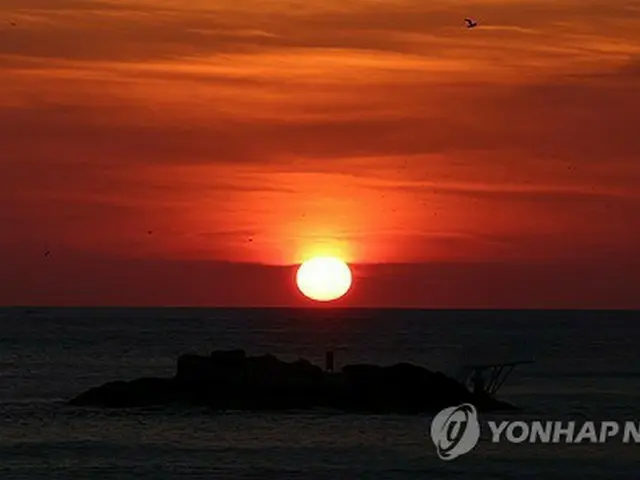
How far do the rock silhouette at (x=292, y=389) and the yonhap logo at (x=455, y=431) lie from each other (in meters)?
1.49

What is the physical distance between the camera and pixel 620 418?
8075 centimetres

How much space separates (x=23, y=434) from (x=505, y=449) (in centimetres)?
2085

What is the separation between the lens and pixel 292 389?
79.6 metres

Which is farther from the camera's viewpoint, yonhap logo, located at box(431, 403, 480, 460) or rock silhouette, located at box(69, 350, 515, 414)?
rock silhouette, located at box(69, 350, 515, 414)

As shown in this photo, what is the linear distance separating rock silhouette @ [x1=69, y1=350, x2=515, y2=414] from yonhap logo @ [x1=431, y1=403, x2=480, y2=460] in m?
1.49

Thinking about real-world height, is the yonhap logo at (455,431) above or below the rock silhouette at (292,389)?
below

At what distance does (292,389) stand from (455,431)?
36.0 feet

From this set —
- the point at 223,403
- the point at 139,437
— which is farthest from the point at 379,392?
the point at 139,437

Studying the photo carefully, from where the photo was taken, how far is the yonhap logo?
65062mm

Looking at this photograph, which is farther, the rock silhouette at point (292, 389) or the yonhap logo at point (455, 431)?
the rock silhouette at point (292, 389)

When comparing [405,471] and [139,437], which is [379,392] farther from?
[405,471]

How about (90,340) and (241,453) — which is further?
(90,340)

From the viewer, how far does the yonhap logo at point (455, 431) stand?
2562 inches

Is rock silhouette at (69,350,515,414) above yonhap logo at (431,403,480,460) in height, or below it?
above
